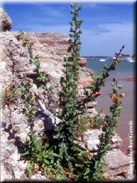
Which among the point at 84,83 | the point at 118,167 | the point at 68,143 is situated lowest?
the point at 118,167

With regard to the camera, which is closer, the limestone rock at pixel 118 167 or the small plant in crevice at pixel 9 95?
the limestone rock at pixel 118 167

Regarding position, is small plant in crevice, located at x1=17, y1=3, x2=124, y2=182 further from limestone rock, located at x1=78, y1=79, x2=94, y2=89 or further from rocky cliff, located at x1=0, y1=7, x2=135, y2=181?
limestone rock, located at x1=78, y1=79, x2=94, y2=89

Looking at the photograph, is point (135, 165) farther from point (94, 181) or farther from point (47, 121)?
point (47, 121)

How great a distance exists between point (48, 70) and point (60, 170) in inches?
131

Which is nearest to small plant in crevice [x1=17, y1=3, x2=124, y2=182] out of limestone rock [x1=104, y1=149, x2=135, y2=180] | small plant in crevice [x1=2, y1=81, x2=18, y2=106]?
limestone rock [x1=104, y1=149, x2=135, y2=180]

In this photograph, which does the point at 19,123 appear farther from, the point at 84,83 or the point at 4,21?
the point at 4,21

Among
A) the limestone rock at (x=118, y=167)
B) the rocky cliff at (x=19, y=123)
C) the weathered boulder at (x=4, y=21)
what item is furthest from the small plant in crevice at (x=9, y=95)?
the weathered boulder at (x=4, y=21)

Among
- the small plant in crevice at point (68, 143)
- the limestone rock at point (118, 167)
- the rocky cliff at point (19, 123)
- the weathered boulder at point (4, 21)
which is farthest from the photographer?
the weathered boulder at point (4, 21)

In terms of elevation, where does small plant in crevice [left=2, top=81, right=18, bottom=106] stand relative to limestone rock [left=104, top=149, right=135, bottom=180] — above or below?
above

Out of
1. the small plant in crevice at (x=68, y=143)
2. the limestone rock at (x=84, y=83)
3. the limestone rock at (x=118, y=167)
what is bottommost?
the limestone rock at (x=118, y=167)

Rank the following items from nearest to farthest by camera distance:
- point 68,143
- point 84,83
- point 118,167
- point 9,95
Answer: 1. point 68,143
2. point 118,167
3. point 9,95
4. point 84,83

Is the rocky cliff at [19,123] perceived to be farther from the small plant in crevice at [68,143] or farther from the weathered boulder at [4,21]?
the small plant in crevice at [68,143]

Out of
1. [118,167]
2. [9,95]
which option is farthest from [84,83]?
[118,167]

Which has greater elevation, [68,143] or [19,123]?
[19,123]
